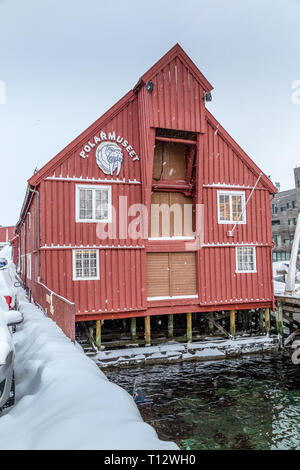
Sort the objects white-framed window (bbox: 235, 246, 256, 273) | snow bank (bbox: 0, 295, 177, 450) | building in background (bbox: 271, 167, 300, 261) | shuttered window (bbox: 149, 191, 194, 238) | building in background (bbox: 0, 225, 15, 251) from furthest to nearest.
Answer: building in background (bbox: 0, 225, 15, 251) → building in background (bbox: 271, 167, 300, 261) → white-framed window (bbox: 235, 246, 256, 273) → shuttered window (bbox: 149, 191, 194, 238) → snow bank (bbox: 0, 295, 177, 450)

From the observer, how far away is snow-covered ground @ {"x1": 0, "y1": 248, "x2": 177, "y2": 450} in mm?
3117

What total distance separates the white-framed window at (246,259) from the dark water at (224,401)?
13.5ft

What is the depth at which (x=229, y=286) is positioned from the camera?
52.7ft

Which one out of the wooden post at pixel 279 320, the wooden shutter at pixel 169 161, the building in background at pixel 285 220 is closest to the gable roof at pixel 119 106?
the wooden shutter at pixel 169 161

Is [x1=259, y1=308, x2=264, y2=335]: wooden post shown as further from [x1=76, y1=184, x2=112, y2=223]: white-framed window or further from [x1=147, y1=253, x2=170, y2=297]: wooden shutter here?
[x1=76, y1=184, x2=112, y2=223]: white-framed window

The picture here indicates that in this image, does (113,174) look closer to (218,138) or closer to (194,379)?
(218,138)

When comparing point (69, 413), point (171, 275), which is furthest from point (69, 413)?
point (171, 275)

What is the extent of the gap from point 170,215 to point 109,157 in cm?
390

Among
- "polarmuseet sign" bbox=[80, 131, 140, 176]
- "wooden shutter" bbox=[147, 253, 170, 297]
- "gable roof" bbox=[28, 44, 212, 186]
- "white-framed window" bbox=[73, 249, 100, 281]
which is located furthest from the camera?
"wooden shutter" bbox=[147, 253, 170, 297]

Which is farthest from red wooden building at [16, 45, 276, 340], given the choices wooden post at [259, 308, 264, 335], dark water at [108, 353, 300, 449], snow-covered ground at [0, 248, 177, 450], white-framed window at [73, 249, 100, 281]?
snow-covered ground at [0, 248, 177, 450]

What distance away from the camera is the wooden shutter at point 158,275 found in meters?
15.1

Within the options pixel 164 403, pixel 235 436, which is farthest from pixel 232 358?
pixel 235 436

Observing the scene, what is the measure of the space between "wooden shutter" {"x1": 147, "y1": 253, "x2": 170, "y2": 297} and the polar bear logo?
4147mm

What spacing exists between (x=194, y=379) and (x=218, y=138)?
1099cm
